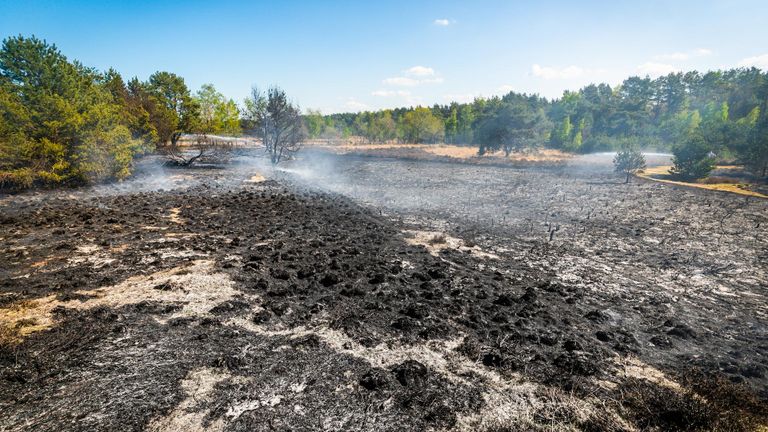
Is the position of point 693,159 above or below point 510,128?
below

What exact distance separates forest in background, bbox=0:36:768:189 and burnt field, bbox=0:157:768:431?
5.77 m

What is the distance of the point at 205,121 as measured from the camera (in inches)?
2052

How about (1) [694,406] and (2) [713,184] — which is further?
(2) [713,184]

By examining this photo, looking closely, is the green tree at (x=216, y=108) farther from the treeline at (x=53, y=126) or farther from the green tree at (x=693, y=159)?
the green tree at (x=693, y=159)

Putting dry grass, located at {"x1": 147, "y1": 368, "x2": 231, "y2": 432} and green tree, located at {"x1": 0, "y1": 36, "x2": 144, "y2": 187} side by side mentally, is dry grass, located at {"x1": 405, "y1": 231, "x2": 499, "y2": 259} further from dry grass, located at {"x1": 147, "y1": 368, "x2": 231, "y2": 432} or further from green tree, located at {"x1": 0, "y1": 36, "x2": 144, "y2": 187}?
green tree, located at {"x1": 0, "y1": 36, "x2": 144, "y2": 187}

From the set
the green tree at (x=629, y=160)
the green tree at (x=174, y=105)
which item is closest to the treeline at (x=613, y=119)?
the green tree at (x=629, y=160)

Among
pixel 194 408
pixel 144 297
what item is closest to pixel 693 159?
pixel 194 408

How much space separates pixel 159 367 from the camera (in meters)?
6.66

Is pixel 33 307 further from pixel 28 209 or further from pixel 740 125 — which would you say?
pixel 740 125

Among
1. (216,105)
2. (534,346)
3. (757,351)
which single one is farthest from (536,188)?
(216,105)

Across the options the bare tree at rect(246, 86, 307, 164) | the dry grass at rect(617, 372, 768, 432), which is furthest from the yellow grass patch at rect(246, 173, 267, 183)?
the dry grass at rect(617, 372, 768, 432)

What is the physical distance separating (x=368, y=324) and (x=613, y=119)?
114733 mm

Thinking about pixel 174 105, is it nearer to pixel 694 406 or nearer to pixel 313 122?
pixel 694 406

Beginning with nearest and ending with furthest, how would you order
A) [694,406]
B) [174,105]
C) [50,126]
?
[694,406] < [50,126] < [174,105]
